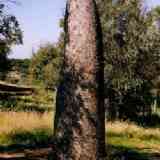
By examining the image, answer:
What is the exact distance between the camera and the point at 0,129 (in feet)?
58.2

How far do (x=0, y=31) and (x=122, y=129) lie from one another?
8965 mm

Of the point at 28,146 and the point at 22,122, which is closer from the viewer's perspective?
the point at 28,146

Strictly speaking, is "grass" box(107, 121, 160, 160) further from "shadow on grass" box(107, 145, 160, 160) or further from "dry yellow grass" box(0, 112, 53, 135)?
"dry yellow grass" box(0, 112, 53, 135)

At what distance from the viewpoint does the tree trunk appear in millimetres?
7719

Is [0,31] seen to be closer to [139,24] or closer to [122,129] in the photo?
[122,129]

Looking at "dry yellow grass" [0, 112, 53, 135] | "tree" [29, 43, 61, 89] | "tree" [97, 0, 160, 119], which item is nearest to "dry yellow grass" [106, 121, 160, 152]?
"dry yellow grass" [0, 112, 53, 135]

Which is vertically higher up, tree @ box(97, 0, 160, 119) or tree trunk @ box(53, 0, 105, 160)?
tree @ box(97, 0, 160, 119)

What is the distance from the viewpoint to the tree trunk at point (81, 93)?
772 centimetres

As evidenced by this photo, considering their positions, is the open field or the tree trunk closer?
the tree trunk

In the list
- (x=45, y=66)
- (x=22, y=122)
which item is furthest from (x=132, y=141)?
(x=45, y=66)

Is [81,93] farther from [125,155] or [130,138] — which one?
[130,138]

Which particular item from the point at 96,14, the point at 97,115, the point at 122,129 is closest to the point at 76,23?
the point at 96,14

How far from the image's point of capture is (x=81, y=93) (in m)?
7.80

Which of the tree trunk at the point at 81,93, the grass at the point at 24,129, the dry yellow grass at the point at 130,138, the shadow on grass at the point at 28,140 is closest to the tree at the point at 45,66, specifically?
the dry yellow grass at the point at 130,138
